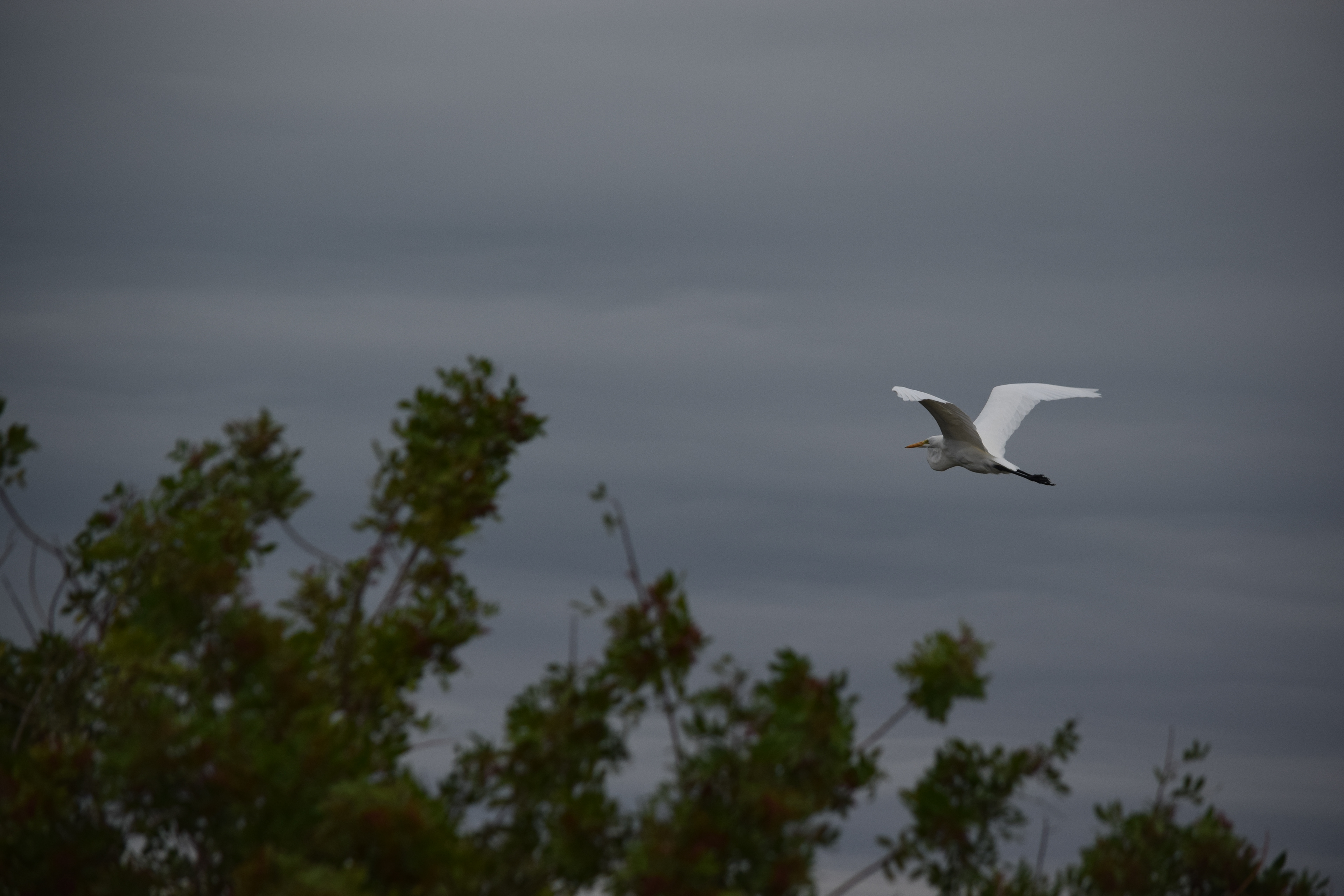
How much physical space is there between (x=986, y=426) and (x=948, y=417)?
4.42m

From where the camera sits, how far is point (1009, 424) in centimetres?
2623

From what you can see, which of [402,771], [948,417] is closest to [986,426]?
[948,417]

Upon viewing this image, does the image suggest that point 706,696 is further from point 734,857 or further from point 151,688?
point 151,688

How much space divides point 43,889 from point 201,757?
208 centimetres

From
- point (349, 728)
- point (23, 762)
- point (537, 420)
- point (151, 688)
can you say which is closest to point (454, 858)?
point (349, 728)

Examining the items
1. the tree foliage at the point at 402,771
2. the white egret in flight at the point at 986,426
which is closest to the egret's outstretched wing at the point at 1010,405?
the white egret in flight at the point at 986,426

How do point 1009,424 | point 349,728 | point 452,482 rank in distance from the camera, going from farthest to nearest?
point 1009,424, point 452,482, point 349,728

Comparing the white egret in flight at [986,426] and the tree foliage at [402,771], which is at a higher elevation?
the white egret in flight at [986,426]

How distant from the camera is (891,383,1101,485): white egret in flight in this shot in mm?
22250

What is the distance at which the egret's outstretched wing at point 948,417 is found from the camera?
2123 centimetres

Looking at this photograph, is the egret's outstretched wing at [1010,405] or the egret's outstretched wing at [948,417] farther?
the egret's outstretched wing at [1010,405]

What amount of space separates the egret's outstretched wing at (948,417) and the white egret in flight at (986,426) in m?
0.01

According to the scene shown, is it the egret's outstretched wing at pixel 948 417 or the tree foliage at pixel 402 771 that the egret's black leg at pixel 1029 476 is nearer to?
the egret's outstretched wing at pixel 948 417

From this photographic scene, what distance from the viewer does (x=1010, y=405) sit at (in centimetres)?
2666
